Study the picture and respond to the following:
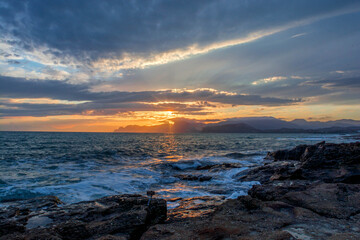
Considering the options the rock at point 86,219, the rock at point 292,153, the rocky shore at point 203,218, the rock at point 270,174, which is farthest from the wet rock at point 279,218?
the rock at point 292,153

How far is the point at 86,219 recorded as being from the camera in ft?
20.6

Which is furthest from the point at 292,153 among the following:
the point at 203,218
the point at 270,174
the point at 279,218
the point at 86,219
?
the point at 86,219

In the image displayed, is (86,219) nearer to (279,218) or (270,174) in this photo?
(279,218)

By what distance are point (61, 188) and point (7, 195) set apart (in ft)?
8.44

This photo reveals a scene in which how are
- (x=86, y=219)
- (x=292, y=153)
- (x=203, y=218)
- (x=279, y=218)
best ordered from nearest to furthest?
(x=279, y=218) < (x=203, y=218) < (x=86, y=219) < (x=292, y=153)

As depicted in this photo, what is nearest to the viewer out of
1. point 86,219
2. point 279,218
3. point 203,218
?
point 279,218

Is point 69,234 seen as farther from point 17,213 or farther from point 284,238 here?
point 284,238

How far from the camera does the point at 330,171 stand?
11625 mm

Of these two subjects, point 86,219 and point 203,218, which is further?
point 86,219

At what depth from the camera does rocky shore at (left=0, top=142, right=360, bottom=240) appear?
4609 millimetres

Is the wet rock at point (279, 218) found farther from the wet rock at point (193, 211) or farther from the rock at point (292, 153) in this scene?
the rock at point (292, 153)

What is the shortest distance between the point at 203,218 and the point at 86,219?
351 cm

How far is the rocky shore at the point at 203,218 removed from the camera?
15.1 ft

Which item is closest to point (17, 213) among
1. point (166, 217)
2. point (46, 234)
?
point (46, 234)
